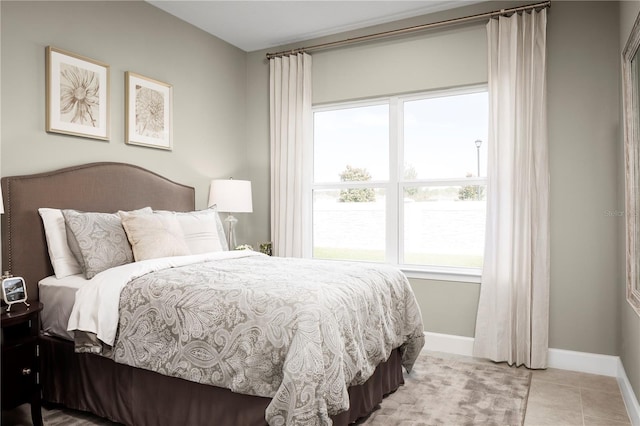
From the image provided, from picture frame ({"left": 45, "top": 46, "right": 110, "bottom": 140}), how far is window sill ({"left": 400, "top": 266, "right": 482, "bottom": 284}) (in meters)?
2.70

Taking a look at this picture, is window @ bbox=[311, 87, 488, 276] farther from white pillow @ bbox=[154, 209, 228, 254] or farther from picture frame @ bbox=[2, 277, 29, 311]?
picture frame @ bbox=[2, 277, 29, 311]

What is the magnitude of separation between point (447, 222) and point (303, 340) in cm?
242

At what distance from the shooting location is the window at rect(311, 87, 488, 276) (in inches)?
149

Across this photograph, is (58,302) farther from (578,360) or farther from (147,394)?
(578,360)

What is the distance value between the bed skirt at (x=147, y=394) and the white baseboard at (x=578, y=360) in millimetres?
1066

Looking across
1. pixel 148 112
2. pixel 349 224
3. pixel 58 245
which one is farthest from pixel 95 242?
pixel 349 224

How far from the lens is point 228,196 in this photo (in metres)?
4.06

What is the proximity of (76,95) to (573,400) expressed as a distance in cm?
379

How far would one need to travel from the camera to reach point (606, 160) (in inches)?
125

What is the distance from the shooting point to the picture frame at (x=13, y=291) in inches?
90.1

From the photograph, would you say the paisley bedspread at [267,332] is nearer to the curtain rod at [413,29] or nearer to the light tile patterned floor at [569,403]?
the light tile patterned floor at [569,403]

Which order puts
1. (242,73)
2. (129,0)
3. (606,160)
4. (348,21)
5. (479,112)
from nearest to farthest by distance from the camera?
1. (606,160)
2. (129,0)
3. (479,112)
4. (348,21)
5. (242,73)

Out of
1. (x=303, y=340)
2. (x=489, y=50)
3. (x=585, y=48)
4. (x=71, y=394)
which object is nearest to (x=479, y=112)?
(x=489, y=50)

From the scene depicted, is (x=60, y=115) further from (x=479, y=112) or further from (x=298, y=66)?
(x=479, y=112)
